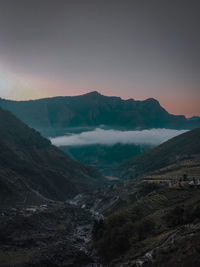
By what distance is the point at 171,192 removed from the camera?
123 metres

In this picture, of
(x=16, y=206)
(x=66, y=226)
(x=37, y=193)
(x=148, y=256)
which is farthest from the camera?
(x=37, y=193)

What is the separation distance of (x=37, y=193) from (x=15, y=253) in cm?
11375

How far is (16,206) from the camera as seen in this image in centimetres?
15412

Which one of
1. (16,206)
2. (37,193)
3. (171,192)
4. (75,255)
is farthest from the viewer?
(37,193)

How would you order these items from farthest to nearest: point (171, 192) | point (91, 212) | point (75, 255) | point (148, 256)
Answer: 1. point (91, 212)
2. point (171, 192)
3. point (75, 255)
4. point (148, 256)

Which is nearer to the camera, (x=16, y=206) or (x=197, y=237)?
(x=197, y=237)

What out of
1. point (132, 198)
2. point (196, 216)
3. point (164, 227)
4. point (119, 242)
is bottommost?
point (132, 198)

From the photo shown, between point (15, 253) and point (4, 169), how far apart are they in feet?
401

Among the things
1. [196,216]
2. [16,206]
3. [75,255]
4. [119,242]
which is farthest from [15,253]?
[16,206]

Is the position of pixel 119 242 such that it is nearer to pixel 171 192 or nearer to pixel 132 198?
pixel 171 192

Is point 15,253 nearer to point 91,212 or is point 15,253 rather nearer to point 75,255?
point 75,255

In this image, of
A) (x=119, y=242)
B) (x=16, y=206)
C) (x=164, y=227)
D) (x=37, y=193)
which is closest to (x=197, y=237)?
(x=164, y=227)

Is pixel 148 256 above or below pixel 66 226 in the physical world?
above

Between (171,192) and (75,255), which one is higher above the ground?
(171,192)
